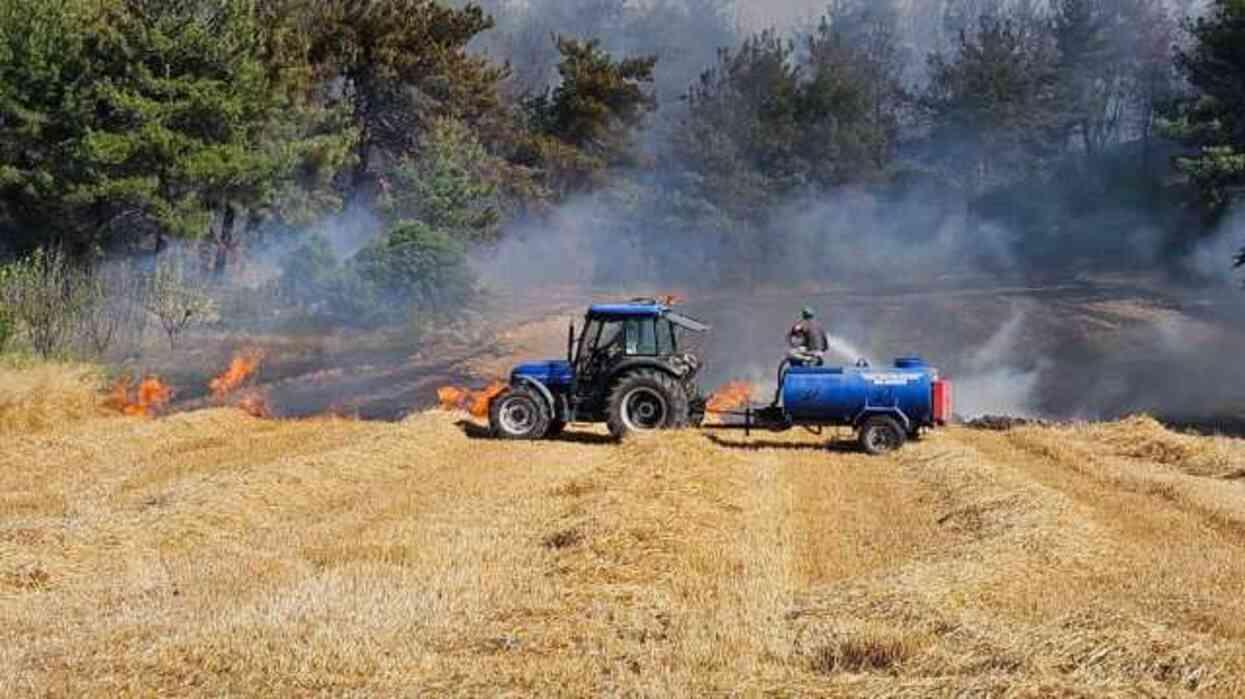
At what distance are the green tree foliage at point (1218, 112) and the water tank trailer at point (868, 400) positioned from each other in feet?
70.6

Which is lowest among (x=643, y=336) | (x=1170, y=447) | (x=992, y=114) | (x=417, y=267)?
(x=1170, y=447)

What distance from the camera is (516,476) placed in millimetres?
15055

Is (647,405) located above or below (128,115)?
below

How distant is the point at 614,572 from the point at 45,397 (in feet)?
50.9

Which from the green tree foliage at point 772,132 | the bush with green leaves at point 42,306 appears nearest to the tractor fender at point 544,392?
the bush with green leaves at point 42,306

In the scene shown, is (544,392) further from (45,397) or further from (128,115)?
(128,115)

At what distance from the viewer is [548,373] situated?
63.9 feet

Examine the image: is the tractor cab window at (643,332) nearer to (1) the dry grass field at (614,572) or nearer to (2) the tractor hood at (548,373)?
(2) the tractor hood at (548,373)

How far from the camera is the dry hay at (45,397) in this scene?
2031cm

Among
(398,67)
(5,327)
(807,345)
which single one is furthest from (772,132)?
(807,345)

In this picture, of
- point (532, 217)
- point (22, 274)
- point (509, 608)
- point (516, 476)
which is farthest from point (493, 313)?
point (509, 608)

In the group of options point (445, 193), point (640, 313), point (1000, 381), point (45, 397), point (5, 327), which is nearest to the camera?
point (640, 313)

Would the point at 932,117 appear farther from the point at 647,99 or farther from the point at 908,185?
the point at 647,99

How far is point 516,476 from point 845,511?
4.04 metres
